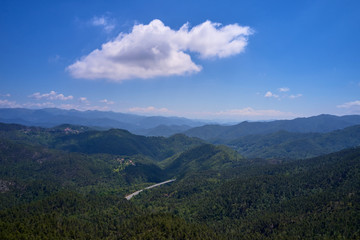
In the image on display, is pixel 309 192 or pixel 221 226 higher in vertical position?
pixel 309 192

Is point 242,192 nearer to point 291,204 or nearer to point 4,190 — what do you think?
point 291,204

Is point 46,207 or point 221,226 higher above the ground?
point 46,207

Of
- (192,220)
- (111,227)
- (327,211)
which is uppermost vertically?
(327,211)

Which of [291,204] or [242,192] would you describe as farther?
[242,192]

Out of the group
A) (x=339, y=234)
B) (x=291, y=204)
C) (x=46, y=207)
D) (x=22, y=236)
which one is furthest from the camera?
(x=291, y=204)

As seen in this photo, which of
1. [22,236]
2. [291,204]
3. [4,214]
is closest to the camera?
[22,236]

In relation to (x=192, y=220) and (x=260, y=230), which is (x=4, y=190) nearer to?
(x=192, y=220)

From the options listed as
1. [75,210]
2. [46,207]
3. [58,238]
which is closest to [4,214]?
[46,207]

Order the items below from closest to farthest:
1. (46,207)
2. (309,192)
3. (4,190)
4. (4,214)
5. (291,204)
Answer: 1. (4,214)
2. (46,207)
3. (291,204)
4. (309,192)
5. (4,190)

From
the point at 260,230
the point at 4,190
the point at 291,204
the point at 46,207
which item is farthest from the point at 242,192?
the point at 4,190
